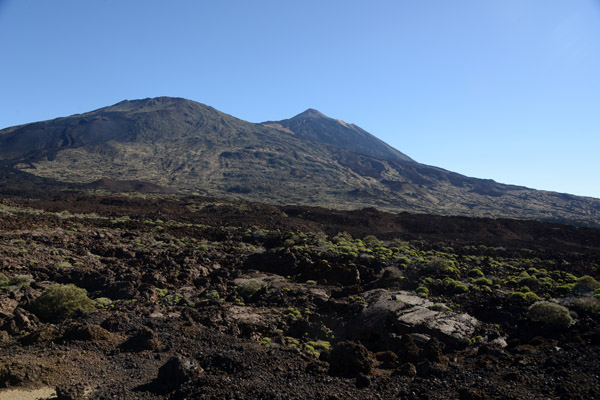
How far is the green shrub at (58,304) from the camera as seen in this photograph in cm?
1230

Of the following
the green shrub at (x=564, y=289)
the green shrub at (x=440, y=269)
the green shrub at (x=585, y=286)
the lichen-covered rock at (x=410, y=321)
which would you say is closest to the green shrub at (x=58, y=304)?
the lichen-covered rock at (x=410, y=321)

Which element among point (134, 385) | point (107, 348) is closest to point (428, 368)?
point (134, 385)

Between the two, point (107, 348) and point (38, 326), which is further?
point (38, 326)

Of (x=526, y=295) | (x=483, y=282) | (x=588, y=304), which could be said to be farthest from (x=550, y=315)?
(x=483, y=282)

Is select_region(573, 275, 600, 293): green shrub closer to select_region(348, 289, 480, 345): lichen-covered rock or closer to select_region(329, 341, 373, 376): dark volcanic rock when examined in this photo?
select_region(348, 289, 480, 345): lichen-covered rock

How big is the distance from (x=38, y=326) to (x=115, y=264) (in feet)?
25.3

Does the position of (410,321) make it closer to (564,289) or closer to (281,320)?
(281,320)

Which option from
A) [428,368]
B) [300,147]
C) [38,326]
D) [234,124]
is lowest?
[38,326]

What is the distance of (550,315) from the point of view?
12.8 metres

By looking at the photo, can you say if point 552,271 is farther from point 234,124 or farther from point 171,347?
point 234,124

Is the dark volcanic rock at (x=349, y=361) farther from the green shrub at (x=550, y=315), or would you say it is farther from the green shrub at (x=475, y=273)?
the green shrub at (x=475, y=273)

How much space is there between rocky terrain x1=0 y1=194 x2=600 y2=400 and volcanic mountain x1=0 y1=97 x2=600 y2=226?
184ft

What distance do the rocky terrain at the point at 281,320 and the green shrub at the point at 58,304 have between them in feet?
0.13

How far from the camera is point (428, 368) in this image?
921cm
